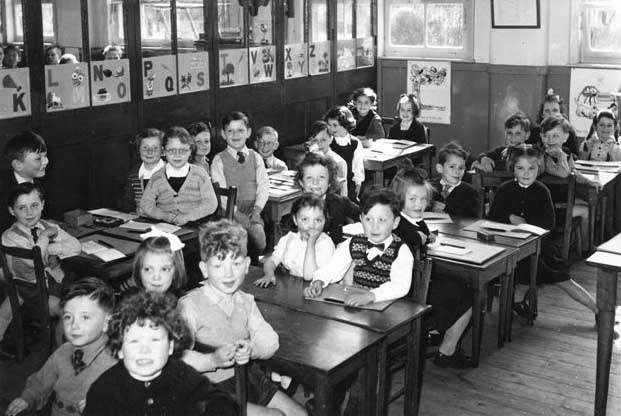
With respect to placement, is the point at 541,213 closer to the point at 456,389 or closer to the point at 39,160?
the point at 456,389

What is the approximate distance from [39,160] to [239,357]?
309 cm

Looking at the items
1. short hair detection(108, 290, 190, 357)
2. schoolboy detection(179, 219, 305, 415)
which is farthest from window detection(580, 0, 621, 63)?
short hair detection(108, 290, 190, 357)

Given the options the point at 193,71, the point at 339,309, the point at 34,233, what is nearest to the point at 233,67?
the point at 193,71

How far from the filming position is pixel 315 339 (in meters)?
3.63

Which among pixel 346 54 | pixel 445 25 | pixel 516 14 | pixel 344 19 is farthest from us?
pixel 445 25

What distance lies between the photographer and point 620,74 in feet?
28.9

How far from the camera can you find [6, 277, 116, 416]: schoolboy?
3297 millimetres

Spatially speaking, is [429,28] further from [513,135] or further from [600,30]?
[513,135]

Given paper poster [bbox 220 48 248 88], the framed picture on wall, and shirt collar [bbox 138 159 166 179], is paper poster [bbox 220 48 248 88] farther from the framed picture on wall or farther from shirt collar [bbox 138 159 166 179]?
the framed picture on wall

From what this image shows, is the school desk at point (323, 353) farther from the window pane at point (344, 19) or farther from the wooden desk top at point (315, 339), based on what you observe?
the window pane at point (344, 19)

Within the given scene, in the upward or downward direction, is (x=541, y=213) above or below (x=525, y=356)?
above

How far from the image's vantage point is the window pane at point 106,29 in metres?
6.68

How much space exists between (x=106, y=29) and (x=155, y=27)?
540mm

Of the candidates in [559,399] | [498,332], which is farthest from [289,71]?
[559,399]
